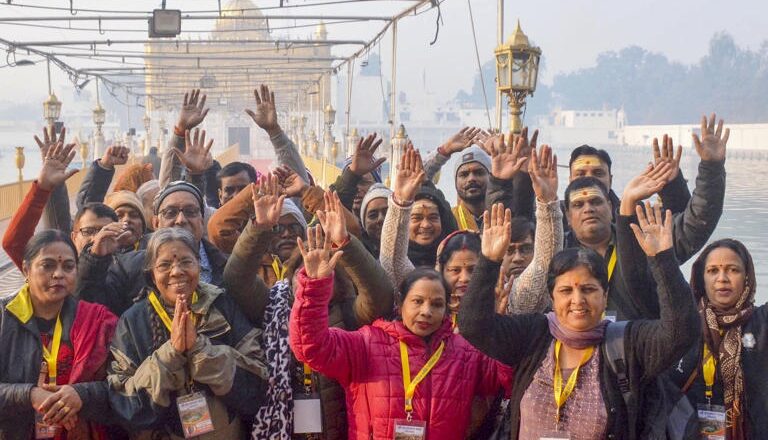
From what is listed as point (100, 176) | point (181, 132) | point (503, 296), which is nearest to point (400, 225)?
point (503, 296)

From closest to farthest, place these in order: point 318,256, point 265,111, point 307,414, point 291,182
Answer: point 318,256 → point 307,414 → point 291,182 → point 265,111

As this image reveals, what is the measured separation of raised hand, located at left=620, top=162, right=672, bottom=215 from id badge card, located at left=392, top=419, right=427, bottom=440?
1133 mm

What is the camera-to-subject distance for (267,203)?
3674 millimetres

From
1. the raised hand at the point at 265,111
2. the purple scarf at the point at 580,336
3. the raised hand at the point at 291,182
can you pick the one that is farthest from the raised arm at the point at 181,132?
the purple scarf at the point at 580,336

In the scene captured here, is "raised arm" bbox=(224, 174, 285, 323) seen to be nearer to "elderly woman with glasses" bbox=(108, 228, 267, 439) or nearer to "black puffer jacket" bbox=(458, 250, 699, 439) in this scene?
"elderly woman with glasses" bbox=(108, 228, 267, 439)

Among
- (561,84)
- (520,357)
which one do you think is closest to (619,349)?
(520,357)

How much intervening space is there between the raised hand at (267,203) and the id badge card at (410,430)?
947 mm

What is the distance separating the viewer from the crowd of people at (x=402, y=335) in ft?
10.2

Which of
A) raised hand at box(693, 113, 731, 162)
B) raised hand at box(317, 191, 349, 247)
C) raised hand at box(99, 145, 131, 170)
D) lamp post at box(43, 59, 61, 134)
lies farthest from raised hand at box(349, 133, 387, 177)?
lamp post at box(43, 59, 61, 134)

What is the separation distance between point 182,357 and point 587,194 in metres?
1.85

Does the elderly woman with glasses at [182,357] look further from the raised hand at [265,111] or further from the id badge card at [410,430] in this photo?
the raised hand at [265,111]

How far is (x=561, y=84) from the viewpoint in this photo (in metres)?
83.9

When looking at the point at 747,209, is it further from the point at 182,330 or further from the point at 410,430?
the point at 182,330

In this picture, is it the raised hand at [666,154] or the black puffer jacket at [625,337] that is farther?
the raised hand at [666,154]
